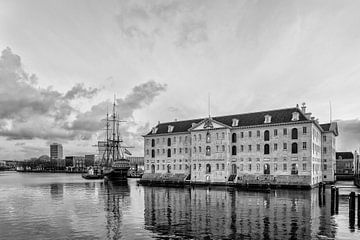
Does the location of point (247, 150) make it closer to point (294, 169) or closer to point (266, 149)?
point (266, 149)

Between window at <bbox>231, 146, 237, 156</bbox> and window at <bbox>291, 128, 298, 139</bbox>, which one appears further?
window at <bbox>231, 146, 237, 156</bbox>

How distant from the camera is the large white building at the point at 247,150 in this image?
78.1 m

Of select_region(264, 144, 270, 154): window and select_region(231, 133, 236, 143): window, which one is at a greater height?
select_region(231, 133, 236, 143): window

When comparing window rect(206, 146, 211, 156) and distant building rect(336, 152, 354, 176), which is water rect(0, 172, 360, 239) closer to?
window rect(206, 146, 211, 156)

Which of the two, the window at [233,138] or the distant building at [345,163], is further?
the distant building at [345,163]

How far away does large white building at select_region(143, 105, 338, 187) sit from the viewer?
256ft

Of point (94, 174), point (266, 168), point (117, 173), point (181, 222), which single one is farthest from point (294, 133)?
point (94, 174)

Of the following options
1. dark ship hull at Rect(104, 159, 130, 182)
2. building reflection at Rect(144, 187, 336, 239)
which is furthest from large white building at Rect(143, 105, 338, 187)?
building reflection at Rect(144, 187, 336, 239)

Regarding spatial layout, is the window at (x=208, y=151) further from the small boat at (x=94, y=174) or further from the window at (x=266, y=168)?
the small boat at (x=94, y=174)

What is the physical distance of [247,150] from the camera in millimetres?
86000

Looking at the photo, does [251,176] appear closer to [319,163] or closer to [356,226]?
[319,163]

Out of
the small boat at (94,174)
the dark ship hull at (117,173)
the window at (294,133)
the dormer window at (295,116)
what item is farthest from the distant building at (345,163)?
the small boat at (94,174)

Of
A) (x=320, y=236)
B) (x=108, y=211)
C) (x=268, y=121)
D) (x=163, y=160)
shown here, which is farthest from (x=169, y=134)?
(x=320, y=236)

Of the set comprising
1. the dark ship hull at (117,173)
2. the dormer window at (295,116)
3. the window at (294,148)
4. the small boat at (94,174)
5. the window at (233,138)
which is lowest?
the small boat at (94,174)
